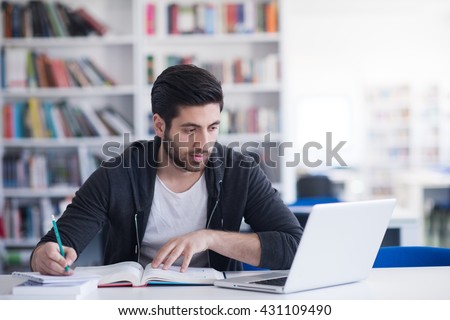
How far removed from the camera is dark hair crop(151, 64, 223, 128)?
1838 mm

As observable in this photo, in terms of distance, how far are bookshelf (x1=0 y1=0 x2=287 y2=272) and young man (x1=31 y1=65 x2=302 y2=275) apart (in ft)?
8.71

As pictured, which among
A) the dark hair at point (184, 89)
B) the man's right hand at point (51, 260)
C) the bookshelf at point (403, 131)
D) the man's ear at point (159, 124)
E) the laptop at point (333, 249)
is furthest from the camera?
the bookshelf at point (403, 131)

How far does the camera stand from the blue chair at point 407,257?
1.90m

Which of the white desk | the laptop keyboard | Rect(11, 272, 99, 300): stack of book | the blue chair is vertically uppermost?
Rect(11, 272, 99, 300): stack of book

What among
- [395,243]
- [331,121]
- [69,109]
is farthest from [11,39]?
[331,121]

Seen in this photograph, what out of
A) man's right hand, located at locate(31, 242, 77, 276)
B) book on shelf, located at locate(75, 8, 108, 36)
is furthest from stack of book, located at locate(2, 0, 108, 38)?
man's right hand, located at locate(31, 242, 77, 276)

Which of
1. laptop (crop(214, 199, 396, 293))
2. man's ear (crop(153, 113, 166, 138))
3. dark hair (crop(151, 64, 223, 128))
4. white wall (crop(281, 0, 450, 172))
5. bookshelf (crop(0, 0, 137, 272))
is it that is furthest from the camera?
white wall (crop(281, 0, 450, 172))

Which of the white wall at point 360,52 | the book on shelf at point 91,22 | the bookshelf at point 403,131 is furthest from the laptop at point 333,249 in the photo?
the bookshelf at point 403,131

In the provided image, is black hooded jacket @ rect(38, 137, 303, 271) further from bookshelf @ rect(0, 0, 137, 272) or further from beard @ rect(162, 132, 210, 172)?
bookshelf @ rect(0, 0, 137, 272)

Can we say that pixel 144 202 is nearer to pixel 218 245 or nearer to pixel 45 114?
pixel 218 245

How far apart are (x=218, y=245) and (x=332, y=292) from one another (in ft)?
1.17

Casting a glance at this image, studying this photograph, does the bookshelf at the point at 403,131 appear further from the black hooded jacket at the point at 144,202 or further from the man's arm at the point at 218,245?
the man's arm at the point at 218,245

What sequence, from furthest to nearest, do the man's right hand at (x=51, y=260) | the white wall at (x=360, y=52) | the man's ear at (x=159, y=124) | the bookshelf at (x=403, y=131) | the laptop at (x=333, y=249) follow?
the bookshelf at (x=403, y=131)
the white wall at (x=360, y=52)
the man's ear at (x=159, y=124)
the man's right hand at (x=51, y=260)
the laptop at (x=333, y=249)

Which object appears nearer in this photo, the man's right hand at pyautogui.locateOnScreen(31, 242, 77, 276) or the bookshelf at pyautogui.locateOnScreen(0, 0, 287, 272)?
the man's right hand at pyautogui.locateOnScreen(31, 242, 77, 276)
